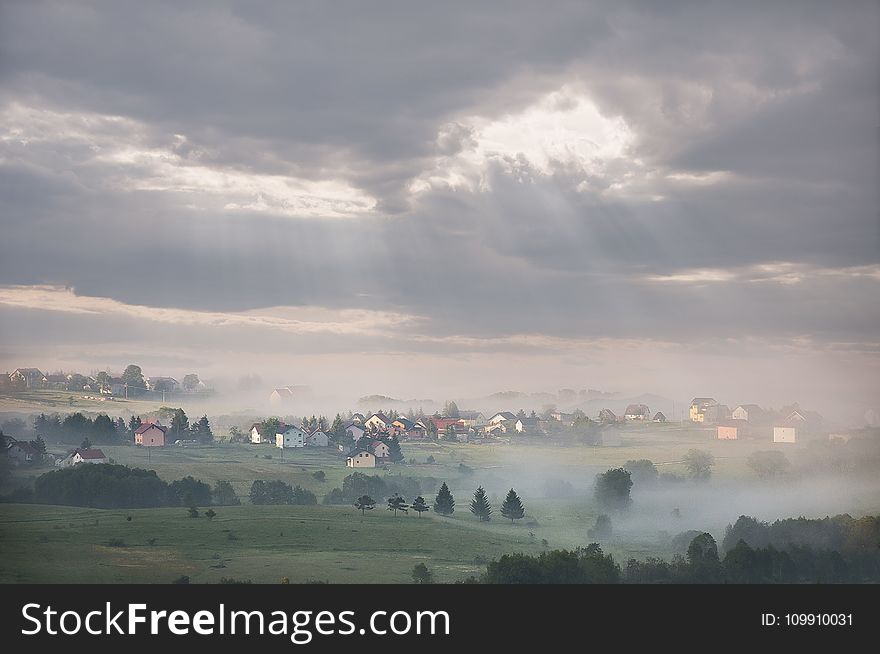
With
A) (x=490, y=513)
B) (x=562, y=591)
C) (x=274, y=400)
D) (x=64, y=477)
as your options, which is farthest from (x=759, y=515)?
(x=274, y=400)

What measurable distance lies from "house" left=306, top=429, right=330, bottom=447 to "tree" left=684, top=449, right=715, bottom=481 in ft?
206

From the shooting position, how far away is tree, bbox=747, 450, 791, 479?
5418 inches

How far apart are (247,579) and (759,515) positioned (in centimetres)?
7133

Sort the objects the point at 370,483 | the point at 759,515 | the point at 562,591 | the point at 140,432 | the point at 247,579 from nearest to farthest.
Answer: the point at 562,591, the point at 247,579, the point at 759,515, the point at 370,483, the point at 140,432

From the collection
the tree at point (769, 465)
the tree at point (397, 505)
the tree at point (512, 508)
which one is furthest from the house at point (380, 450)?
the tree at point (769, 465)

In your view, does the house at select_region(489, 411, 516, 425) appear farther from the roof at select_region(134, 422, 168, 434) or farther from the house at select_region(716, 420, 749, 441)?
the roof at select_region(134, 422, 168, 434)

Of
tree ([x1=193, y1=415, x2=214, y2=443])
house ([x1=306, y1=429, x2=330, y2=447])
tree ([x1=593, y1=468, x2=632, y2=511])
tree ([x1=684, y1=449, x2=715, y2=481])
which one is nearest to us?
tree ([x1=593, y1=468, x2=632, y2=511])

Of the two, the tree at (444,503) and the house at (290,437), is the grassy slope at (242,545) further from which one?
the house at (290,437)

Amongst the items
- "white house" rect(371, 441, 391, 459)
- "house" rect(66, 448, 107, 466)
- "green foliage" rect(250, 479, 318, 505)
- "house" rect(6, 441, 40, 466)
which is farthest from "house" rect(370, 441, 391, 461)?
"house" rect(6, 441, 40, 466)

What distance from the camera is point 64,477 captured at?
10575cm

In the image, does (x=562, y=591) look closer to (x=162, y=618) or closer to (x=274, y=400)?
(x=162, y=618)

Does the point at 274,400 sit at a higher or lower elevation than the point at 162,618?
higher

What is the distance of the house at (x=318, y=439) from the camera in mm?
154000

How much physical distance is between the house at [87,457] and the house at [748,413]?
122589 millimetres
